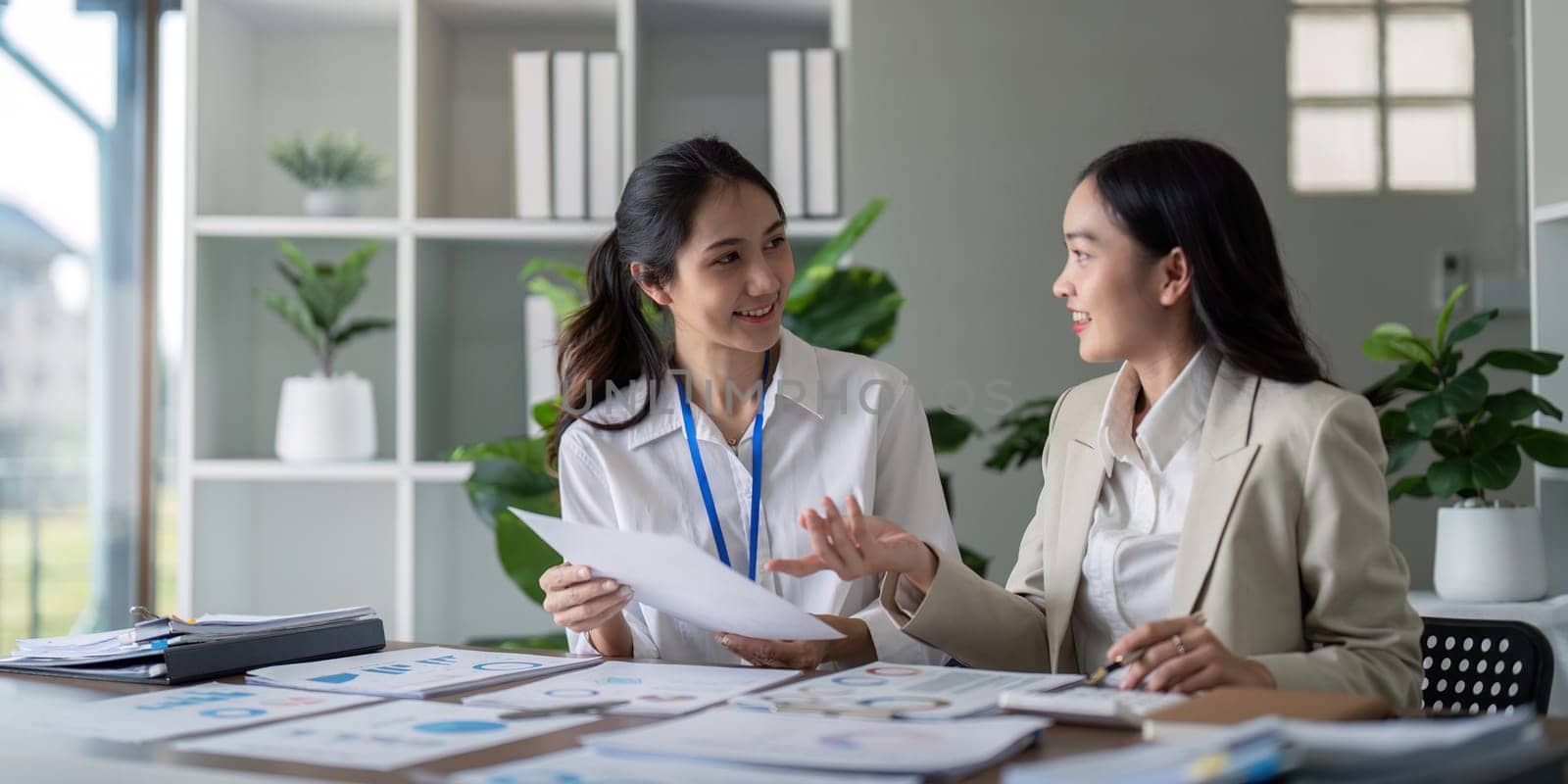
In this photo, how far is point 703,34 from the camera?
316cm

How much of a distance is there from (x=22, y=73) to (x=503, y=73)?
1.02 metres

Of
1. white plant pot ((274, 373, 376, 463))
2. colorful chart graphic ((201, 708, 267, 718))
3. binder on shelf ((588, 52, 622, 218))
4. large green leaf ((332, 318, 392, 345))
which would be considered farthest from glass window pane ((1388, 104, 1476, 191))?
colorful chart graphic ((201, 708, 267, 718))

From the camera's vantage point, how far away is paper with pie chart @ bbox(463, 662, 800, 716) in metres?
1.13

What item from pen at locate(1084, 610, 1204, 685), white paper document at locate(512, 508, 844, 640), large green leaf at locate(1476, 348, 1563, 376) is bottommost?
pen at locate(1084, 610, 1204, 685)

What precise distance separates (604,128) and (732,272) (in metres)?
1.15

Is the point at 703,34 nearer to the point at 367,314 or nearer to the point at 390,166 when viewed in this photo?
the point at 390,166

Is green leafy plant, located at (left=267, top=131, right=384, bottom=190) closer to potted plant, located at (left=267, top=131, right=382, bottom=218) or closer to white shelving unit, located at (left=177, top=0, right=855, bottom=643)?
potted plant, located at (left=267, top=131, right=382, bottom=218)

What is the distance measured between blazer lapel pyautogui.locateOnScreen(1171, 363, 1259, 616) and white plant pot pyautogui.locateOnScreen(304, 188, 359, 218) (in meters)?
2.13

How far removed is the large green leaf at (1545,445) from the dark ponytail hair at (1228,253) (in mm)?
1046

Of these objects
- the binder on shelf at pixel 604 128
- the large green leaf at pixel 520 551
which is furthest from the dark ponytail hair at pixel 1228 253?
the binder on shelf at pixel 604 128

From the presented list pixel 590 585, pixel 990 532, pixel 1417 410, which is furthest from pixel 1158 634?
pixel 990 532

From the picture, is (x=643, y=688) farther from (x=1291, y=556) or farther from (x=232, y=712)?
(x=1291, y=556)

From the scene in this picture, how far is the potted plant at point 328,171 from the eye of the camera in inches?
116

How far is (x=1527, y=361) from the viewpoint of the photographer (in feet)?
7.06
